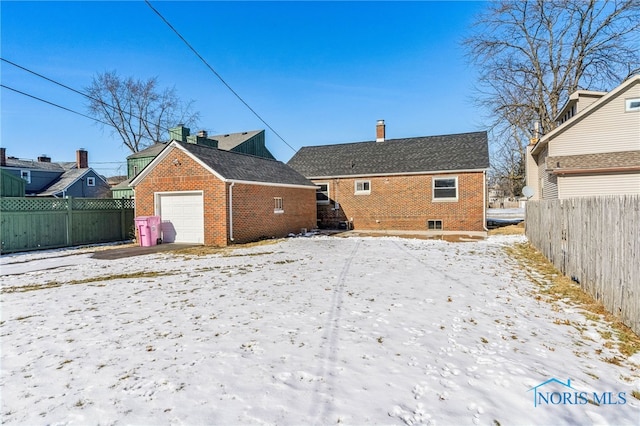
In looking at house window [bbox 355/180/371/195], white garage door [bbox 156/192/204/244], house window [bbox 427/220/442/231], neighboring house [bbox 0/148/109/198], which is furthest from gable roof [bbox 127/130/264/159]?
house window [bbox 427/220/442/231]

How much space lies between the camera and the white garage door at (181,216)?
14047mm

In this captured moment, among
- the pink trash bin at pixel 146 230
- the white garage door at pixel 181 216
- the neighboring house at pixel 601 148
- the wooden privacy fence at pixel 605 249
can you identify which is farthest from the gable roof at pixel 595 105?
the pink trash bin at pixel 146 230

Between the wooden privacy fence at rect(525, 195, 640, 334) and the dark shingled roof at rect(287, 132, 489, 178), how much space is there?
10851 mm

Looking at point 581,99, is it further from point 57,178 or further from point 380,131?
point 57,178

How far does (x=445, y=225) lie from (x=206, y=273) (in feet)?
47.1

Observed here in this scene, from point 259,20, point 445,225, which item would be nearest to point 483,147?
point 445,225

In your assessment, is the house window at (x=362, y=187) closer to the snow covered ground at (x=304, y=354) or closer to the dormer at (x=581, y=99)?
the dormer at (x=581, y=99)

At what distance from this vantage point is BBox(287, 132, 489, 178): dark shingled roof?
18.8 meters

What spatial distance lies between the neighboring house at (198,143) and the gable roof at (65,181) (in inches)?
356

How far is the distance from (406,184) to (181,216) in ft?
40.3

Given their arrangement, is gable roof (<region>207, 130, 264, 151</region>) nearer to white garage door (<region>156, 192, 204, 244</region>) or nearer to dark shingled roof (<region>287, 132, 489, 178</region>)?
dark shingled roof (<region>287, 132, 489, 178</region>)

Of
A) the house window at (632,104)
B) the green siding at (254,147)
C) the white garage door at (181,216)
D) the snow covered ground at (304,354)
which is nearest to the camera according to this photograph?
the snow covered ground at (304,354)

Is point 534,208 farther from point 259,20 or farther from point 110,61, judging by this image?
point 110,61

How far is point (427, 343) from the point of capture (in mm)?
4008
